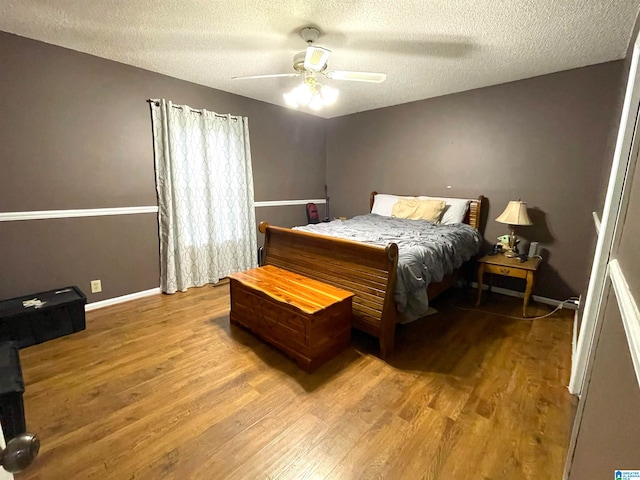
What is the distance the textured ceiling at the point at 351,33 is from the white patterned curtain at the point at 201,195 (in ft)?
1.84

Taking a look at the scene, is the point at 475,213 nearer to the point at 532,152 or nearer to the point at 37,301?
the point at 532,152

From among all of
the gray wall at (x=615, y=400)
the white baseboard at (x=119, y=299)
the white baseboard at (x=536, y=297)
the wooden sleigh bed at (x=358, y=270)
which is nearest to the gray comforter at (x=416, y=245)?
the wooden sleigh bed at (x=358, y=270)

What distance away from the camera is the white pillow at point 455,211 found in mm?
3475

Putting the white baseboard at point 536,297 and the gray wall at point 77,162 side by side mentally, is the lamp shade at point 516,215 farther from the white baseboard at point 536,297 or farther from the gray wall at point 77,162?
the gray wall at point 77,162

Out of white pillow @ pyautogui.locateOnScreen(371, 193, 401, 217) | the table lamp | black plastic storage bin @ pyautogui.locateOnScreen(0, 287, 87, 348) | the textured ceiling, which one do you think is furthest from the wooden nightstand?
black plastic storage bin @ pyautogui.locateOnScreen(0, 287, 87, 348)

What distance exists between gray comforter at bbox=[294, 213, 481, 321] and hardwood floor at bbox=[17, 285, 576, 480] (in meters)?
0.48

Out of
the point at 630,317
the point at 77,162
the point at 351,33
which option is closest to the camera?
the point at 630,317

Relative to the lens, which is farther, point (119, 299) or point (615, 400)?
point (119, 299)

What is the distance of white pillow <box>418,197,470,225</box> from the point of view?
3.47 m

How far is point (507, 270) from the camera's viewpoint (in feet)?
9.44

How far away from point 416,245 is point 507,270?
3.71ft

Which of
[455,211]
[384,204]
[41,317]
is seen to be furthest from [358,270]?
[41,317]

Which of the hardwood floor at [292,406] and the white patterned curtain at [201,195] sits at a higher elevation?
the white patterned curtain at [201,195]

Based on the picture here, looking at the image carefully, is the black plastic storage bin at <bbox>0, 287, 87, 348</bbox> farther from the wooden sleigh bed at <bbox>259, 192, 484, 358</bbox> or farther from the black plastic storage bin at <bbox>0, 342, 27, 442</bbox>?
the wooden sleigh bed at <bbox>259, 192, 484, 358</bbox>
